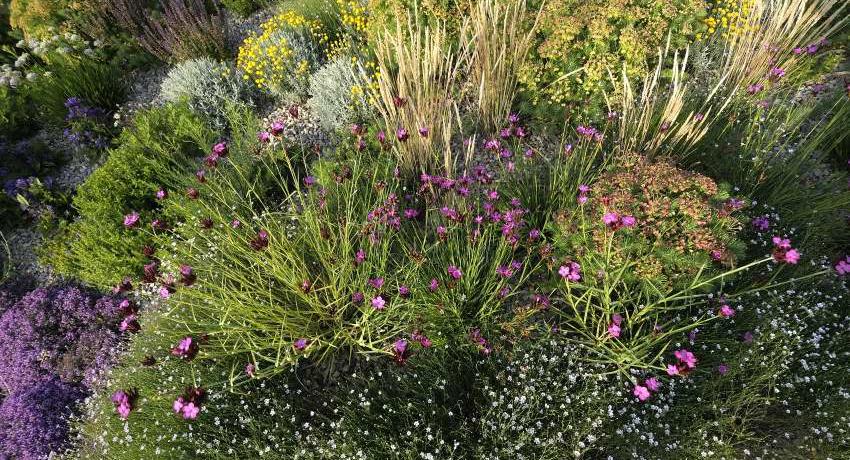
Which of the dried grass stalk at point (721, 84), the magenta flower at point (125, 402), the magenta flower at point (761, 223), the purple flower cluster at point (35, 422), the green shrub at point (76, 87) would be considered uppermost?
the magenta flower at point (125, 402)

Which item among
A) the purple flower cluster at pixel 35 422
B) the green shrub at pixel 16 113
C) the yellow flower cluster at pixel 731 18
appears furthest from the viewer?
the green shrub at pixel 16 113

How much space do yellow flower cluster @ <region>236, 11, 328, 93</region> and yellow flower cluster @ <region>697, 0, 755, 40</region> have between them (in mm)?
4282

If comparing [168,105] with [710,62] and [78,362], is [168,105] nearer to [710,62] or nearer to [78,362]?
[78,362]

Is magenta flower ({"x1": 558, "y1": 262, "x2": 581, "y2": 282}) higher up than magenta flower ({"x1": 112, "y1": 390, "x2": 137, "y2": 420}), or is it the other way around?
magenta flower ({"x1": 112, "y1": 390, "x2": 137, "y2": 420})

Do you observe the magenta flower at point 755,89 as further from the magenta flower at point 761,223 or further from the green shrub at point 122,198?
the green shrub at point 122,198

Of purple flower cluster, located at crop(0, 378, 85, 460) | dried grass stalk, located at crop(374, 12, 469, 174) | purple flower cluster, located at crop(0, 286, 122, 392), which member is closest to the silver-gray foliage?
dried grass stalk, located at crop(374, 12, 469, 174)

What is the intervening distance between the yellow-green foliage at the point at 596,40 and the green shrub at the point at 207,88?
11.0 ft

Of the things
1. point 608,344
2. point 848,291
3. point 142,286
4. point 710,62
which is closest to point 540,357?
point 608,344

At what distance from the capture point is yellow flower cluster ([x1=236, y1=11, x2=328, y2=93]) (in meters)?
5.01

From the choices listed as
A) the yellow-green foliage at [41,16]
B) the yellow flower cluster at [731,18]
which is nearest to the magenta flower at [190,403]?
the yellow flower cluster at [731,18]

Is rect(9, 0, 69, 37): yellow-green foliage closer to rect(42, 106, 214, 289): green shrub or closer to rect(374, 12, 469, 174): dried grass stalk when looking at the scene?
rect(42, 106, 214, 289): green shrub

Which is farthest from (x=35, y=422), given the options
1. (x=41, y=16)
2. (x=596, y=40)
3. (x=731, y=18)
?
(x=731, y=18)

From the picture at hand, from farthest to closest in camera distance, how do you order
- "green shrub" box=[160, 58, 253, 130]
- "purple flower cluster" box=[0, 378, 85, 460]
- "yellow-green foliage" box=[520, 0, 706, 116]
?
1. "green shrub" box=[160, 58, 253, 130]
2. "yellow-green foliage" box=[520, 0, 706, 116]
3. "purple flower cluster" box=[0, 378, 85, 460]

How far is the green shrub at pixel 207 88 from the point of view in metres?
5.00
